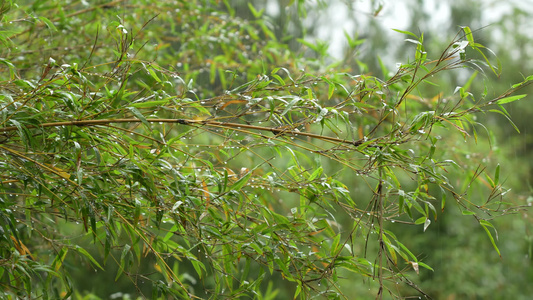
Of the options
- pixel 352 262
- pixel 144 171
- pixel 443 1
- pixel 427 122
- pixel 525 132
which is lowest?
pixel 525 132

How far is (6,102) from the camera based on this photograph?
0.94 m

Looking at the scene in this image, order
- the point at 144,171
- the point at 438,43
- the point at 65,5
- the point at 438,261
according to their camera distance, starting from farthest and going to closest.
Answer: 1. the point at 438,43
2. the point at 438,261
3. the point at 65,5
4. the point at 144,171

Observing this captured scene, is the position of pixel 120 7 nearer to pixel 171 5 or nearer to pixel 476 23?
pixel 171 5

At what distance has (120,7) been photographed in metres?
1.87

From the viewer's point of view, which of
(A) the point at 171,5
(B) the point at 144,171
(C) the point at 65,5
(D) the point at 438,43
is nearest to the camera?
(B) the point at 144,171

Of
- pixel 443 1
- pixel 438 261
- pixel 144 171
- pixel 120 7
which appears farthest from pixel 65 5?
pixel 443 1

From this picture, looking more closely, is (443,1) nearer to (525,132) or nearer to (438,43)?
(438,43)

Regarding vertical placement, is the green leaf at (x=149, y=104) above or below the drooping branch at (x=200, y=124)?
above

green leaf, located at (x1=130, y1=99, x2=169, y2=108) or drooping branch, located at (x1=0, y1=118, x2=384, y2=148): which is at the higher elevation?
green leaf, located at (x1=130, y1=99, x2=169, y2=108)

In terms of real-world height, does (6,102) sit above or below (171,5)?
below

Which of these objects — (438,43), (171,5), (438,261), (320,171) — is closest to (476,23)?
(438,43)

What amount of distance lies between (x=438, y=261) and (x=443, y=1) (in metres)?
3.25

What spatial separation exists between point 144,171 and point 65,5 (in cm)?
106

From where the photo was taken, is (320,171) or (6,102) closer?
(6,102)
